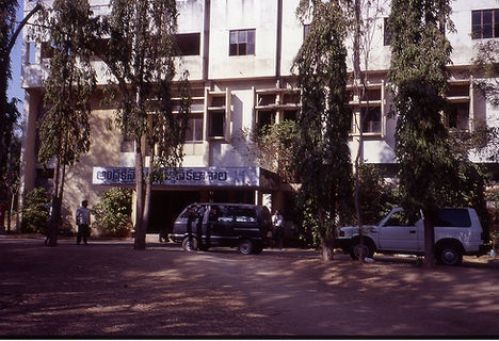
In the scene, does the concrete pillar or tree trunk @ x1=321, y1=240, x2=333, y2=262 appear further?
the concrete pillar

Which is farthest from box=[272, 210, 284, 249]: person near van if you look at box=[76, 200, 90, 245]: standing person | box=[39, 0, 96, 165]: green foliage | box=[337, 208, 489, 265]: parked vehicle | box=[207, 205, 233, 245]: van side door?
box=[39, 0, 96, 165]: green foliage

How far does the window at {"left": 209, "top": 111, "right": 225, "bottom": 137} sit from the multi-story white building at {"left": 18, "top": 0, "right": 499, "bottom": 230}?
0.05 metres

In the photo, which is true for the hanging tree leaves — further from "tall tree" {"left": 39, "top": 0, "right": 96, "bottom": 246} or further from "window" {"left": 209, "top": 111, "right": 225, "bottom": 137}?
"window" {"left": 209, "top": 111, "right": 225, "bottom": 137}

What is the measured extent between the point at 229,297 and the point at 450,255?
996 cm

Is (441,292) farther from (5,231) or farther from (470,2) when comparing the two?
(5,231)

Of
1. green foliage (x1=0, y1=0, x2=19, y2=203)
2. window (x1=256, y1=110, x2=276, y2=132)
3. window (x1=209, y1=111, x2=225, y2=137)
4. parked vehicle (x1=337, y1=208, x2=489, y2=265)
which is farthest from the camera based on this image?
window (x1=209, y1=111, x2=225, y2=137)

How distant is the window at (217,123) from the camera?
100 ft

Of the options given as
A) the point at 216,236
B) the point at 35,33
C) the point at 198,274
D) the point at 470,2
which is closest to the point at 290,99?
the point at 470,2

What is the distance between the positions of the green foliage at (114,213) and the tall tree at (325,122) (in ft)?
51.6

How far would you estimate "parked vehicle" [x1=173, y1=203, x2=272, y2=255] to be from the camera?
1988 cm

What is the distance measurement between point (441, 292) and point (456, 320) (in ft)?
10.4

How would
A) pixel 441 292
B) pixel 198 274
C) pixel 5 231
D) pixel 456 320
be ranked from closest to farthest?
1. pixel 456 320
2. pixel 441 292
3. pixel 198 274
4. pixel 5 231

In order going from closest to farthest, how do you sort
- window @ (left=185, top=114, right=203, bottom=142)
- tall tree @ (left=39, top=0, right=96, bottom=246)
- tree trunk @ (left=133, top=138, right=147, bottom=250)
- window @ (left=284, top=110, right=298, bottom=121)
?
1. tall tree @ (left=39, top=0, right=96, bottom=246)
2. tree trunk @ (left=133, top=138, right=147, bottom=250)
3. window @ (left=284, top=110, right=298, bottom=121)
4. window @ (left=185, top=114, right=203, bottom=142)

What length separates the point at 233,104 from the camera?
3031cm
